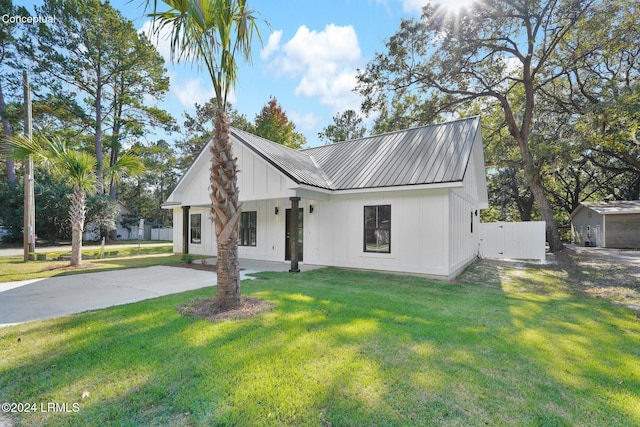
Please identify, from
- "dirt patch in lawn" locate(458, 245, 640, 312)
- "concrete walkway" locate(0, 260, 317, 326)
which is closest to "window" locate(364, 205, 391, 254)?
"dirt patch in lawn" locate(458, 245, 640, 312)

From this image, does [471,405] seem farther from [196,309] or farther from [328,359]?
[196,309]

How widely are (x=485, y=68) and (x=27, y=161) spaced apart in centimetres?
2136

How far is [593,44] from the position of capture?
13836mm

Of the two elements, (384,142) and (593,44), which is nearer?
(384,142)

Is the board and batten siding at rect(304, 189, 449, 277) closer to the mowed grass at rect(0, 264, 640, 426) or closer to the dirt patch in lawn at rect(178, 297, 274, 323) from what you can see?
the mowed grass at rect(0, 264, 640, 426)

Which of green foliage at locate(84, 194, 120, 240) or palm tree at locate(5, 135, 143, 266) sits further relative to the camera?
green foliage at locate(84, 194, 120, 240)

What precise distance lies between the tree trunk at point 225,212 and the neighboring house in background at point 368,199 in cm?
345

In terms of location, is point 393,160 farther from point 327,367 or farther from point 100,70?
point 100,70

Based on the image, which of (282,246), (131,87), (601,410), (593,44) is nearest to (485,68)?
(593,44)

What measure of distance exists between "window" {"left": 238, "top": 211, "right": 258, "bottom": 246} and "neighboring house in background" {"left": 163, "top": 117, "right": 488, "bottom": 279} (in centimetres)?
4

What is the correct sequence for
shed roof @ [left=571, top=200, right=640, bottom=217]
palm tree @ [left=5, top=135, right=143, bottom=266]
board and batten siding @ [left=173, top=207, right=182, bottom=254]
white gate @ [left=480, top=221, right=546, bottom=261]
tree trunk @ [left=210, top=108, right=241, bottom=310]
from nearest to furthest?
1. tree trunk @ [left=210, top=108, right=241, bottom=310]
2. palm tree @ [left=5, top=135, right=143, bottom=266]
3. white gate @ [left=480, top=221, right=546, bottom=261]
4. board and batten siding @ [left=173, top=207, right=182, bottom=254]
5. shed roof @ [left=571, top=200, right=640, bottom=217]

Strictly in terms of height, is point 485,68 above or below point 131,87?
below

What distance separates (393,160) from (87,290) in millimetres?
9275

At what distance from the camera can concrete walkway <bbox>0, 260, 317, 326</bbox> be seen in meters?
4.82
